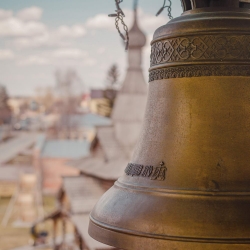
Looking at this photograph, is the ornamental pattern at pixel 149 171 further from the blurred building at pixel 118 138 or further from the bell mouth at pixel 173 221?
the blurred building at pixel 118 138

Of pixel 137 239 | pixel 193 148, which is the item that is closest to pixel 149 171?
pixel 193 148

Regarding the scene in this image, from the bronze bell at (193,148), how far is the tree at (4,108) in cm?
5680

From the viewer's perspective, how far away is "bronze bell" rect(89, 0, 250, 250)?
2.19 m

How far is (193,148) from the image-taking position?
238 centimetres

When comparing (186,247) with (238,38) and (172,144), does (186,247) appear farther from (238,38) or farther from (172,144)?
(238,38)

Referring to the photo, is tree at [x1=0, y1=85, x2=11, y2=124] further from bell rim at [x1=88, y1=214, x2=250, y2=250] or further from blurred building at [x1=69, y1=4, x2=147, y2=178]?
bell rim at [x1=88, y1=214, x2=250, y2=250]

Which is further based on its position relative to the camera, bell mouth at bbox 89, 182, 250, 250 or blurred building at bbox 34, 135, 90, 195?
blurred building at bbox 34, 135, 90, 195

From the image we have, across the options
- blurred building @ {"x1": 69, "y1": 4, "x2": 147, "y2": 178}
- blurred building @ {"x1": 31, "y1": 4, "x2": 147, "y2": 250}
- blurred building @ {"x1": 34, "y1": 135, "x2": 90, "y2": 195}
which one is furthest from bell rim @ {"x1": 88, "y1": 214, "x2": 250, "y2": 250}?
blurred building @ {"x1": 34, "y1": 135, "x2": 90, "y2": 195}

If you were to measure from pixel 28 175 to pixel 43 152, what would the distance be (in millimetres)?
4641

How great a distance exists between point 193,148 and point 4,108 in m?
58.3

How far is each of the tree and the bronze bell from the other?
56.8m

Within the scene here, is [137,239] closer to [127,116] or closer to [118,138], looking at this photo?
[118,138]

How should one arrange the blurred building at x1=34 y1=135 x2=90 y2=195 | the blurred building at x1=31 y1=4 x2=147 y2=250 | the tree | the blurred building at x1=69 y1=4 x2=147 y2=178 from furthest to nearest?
the tree < the blurred building at x1=34 y1=135 x2=90 y2=195 < the blurred building at x1=69 y1=4 x2=147 y2=178 < the blurred building at x1=31 y1=4 x2=147 y2=250

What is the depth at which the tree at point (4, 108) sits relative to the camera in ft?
194
